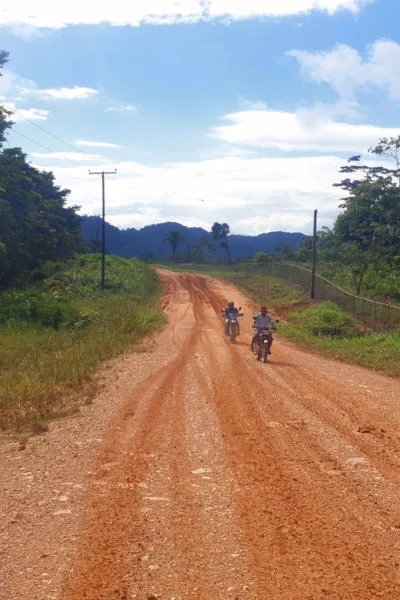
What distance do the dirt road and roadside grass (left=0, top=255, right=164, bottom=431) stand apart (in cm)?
129

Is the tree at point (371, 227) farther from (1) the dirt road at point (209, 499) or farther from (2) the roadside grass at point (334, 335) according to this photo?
(1) the dirt road at point (209, 499)

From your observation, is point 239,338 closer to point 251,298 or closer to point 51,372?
point 51,372

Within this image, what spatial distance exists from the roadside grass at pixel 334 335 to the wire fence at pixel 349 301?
0.65 meters

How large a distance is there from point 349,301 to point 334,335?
21.2ft

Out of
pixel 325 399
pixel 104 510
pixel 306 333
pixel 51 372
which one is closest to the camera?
pixel 104 510

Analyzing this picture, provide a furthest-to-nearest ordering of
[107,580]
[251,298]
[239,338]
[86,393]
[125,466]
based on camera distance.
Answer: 1. [251,298]
2. [239,338]
3. [86,393]
4. [125,466]
5. [107,580]

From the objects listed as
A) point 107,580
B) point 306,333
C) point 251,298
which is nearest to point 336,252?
point 251,298

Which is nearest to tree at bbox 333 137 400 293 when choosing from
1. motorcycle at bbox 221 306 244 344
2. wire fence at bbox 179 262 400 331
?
wire fence at bbox 179 262 400 331

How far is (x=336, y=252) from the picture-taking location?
162 ft

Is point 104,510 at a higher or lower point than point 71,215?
lower

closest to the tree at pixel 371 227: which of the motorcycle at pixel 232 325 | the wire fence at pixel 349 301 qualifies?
the wire fence at pixel 349 301

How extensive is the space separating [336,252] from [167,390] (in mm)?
37447

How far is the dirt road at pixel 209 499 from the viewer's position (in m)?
5.19

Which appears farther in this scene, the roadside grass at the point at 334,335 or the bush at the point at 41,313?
the bush at the point at 41,313
